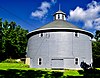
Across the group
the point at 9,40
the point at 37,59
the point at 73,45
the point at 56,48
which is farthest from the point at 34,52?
the point at 9,40

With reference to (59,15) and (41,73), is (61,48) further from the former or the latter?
(41,73)

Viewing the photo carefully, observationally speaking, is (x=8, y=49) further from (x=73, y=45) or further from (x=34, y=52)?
(x=73, y=45)

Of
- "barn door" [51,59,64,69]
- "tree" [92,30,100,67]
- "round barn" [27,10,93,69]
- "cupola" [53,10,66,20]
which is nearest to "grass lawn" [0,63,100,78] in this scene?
"barn door" [51,59,64,69]

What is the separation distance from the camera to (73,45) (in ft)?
112

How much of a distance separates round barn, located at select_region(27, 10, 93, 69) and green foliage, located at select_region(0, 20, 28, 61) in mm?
17797

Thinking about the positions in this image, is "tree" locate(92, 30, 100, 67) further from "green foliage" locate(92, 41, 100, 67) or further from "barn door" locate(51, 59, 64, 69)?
"barn door" locate(51, 59, 64, 69)

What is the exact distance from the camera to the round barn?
1326 inches

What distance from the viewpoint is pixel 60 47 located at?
33.8 m

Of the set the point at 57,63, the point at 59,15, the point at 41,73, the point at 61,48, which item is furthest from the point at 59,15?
the point at 41,73

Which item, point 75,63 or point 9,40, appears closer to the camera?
point 75,63

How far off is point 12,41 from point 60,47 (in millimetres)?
21492

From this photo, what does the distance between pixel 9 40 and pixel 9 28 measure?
520cm

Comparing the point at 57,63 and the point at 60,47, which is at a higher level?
the point at 60,47

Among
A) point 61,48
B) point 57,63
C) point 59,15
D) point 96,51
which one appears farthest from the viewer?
point 96,51
